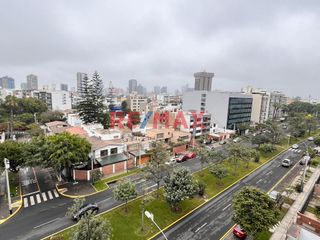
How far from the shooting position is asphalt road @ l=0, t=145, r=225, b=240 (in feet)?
64.3

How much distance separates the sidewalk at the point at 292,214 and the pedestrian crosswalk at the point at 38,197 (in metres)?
28.3

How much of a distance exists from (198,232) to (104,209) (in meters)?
11.9

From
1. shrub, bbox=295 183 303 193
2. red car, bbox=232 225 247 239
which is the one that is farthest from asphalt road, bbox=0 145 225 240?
shrub, bbox=295 183 303 193

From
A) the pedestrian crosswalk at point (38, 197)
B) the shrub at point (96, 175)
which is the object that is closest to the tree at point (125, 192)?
the shrub at point (96, 175)

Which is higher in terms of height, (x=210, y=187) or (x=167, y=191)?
(x=167, y=191)

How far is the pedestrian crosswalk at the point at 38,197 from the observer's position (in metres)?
24.9

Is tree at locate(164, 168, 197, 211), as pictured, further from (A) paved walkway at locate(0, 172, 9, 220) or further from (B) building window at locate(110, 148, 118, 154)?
(A) paved walkway at locate(0, 172, 9, 220)

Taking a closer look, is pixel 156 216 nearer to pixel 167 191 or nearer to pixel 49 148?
pixel 167 191

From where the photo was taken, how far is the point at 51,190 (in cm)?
2830

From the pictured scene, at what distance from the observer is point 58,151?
27141mm

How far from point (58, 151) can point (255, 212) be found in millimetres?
25789

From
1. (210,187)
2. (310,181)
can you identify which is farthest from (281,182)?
(210,187)

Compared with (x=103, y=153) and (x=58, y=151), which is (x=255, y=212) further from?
(x=103, y=153)

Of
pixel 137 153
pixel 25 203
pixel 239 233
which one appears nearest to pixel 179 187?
pixel 239 233
